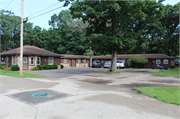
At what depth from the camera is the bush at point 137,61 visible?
100 ft

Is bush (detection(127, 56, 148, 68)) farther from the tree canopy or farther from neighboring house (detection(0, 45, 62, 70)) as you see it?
neighboring house (detection(0, 45, 62, 70))

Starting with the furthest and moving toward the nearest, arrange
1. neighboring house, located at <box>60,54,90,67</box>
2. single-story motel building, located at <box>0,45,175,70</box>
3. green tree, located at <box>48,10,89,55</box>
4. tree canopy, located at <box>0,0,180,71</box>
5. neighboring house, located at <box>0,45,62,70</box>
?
green tree, located at <box>48,10,89,55</box>
neighboring house, located at <box>60,54,90,67</box>
single-story motel building, located at <box>0,45,175,70</box>
neighboring house, located at <box>0,45,62,70</box>
tree canopy, located at <box>0,0,180,71</box>

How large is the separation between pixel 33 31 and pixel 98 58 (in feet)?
99.6

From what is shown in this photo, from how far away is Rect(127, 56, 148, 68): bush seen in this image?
30562mm

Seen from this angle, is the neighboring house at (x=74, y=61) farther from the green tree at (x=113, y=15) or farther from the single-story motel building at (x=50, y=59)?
the green tree at (x=113, y=15)

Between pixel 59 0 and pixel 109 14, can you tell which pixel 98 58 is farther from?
pixel 59 0

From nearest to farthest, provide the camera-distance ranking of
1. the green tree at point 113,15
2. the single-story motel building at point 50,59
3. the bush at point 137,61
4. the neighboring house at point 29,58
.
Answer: the green tree at point 113,15 → the neighboring house at point 29,58 → the single-story motel building at point 50,59 → the bush at point 137,61

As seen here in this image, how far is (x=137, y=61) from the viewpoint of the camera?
1209 inches

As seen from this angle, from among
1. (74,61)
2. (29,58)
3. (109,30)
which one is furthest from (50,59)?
(109,30)

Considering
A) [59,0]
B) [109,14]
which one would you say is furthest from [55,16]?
[59,0]

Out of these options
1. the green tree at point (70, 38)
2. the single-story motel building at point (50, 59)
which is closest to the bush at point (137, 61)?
the single-story motel building at point (50, 59)

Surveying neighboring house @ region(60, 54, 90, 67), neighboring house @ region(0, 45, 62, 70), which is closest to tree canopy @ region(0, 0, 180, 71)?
neighboring house @ region(60, 54, 90, 67)

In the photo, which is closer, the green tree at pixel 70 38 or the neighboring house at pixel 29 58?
the neighboring house at pixel 29 58

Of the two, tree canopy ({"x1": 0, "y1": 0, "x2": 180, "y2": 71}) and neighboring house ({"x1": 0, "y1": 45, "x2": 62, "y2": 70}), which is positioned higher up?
tree canopy ({"x1": 0, "y1": 0, "x2": 180, "y2": 71})
